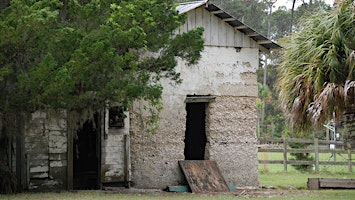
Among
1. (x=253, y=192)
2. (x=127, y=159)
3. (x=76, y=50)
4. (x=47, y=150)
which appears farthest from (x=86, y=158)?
(x=76, y=50)

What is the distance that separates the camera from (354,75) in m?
14.5

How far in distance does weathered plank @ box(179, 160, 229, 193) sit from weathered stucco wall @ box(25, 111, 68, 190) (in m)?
3.45

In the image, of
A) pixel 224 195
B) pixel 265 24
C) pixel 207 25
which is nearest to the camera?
pixel 224 195

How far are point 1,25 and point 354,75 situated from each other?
753 centimetres

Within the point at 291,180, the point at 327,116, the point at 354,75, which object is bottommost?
the point at 291,180

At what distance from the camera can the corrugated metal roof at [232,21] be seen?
1836 cm

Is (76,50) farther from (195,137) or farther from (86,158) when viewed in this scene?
(195,137)

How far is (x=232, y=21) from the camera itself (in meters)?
18.9

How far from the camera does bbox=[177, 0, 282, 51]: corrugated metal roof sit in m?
18.4

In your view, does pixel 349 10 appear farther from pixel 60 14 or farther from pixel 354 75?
pixel 60 14

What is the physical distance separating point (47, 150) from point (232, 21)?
648 centimetres

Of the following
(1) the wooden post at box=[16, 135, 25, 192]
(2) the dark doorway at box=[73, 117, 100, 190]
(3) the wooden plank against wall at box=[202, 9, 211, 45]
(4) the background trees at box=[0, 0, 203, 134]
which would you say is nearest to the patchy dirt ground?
(2) the dark doorway at box=[73, 117, 100, 190]

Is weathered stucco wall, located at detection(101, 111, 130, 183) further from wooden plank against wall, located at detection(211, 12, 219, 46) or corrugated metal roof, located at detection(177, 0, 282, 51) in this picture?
corrugated metal roof, located at detection(177, 0, 282, 51)

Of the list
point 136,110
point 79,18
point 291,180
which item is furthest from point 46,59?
point 291,180
